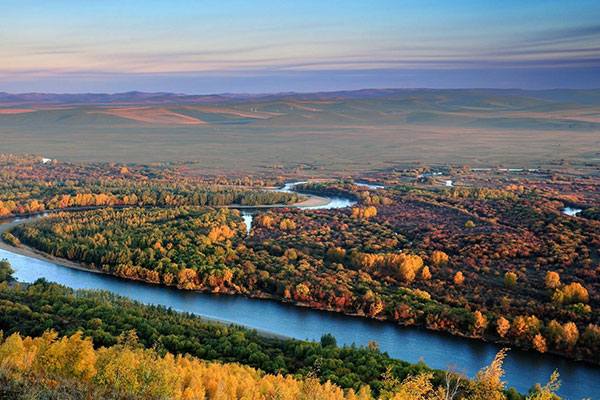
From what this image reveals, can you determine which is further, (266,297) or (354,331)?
(266,297)

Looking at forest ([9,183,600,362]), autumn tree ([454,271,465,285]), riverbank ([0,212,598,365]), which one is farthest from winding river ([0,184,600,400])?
autumn tree ([454,271,465,285])

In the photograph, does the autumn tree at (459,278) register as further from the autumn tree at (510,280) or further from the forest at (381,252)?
the autumn tree at (510,280)

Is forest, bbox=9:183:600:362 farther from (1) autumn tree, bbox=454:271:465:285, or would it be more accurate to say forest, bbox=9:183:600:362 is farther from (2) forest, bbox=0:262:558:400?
(2) forest, bbox=0:262:558:400

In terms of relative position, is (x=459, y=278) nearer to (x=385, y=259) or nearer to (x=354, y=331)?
(x=385, y=259)

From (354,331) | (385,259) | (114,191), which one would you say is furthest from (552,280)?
(114,191)

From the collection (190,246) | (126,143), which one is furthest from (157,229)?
(126,143)

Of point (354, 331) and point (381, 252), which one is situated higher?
point (354, 331)

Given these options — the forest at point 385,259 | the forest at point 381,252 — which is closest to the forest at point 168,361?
the forest at point 385,259
